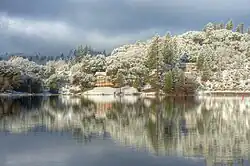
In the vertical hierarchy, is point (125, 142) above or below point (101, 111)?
below

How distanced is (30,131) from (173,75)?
7537 cm

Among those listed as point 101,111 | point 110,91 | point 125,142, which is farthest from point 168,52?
point 125,142

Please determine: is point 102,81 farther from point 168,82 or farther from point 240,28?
point 240,28

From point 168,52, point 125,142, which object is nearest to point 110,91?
point 168,52

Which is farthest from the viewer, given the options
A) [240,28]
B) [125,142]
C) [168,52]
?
[240,28]

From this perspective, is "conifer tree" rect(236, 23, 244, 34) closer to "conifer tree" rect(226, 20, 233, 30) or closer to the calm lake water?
"conifer tree" rect(226, 20, 233, 30)

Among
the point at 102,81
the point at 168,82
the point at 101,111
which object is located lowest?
the point at 101,111

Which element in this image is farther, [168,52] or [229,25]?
[229,25]

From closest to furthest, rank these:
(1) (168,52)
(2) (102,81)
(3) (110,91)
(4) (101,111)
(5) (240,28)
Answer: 1. (4) (101,111)
2. (1) (168,52)
3. (3) (110,91)
4. (2) (102,81)
5. (5) (240,28)

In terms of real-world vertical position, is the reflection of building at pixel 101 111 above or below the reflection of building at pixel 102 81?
below

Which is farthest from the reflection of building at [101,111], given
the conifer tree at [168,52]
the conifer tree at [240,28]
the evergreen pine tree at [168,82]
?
the conifer tree at [240,28]

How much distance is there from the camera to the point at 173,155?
874 inches

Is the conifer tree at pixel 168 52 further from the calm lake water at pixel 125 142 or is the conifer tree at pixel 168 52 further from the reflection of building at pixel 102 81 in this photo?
the calm lake water at pixel 125 142

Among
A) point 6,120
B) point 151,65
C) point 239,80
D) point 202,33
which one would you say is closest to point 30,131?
point 6,120
